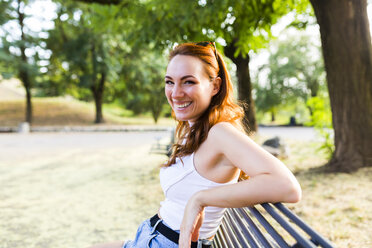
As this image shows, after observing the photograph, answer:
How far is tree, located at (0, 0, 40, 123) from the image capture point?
68.0ft

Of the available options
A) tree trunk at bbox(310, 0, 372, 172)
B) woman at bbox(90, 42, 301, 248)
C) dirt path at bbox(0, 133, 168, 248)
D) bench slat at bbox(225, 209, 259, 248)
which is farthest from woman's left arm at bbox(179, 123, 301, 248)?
tree trunk at bbox(310, 0, 372, 172)

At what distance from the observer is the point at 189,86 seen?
1392 mm

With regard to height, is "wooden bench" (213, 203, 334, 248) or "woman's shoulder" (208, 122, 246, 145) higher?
"woman's shoulder" (208, 122, 246, 145)

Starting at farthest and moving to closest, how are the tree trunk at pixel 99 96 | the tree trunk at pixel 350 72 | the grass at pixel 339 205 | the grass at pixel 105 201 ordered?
the tree trunk at pixel 99 96 < the tree trunk at pixel 350 72 < the grass at pixel 105 201 < the grass at pixel 339 205

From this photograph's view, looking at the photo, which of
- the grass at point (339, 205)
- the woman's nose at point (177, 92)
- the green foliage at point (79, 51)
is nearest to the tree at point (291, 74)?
the green foliage at point (79, 51)

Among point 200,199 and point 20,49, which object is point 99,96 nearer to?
point 20,49

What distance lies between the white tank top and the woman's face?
24 cm

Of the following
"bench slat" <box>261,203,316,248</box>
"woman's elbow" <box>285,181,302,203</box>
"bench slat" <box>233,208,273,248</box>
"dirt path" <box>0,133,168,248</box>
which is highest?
"woman's elbow" <box>285,181,302,203</box>

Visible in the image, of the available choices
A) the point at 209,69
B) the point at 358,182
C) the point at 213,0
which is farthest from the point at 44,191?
the point at 358,182

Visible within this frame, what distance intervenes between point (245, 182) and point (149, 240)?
0.69 m

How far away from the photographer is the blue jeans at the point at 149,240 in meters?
1.40

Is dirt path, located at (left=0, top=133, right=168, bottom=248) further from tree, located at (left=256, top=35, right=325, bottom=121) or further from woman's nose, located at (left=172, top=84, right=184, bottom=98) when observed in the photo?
tree, located at (left=256, top=35, right=325, bottom=121)

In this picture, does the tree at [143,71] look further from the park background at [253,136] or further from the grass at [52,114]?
the park background at [253,136]

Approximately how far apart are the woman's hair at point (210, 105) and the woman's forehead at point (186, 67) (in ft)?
0.08
